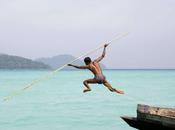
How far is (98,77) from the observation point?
14.4 m

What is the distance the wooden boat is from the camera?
15188mm

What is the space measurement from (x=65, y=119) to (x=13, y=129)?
214 inches

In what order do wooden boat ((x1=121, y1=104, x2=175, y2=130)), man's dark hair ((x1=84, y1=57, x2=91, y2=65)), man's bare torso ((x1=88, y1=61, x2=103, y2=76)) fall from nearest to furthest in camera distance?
1. man's dark hair ((x1=84, y1=57, x2=91, y2=65))
2. man's bare torso ((x1=88, y1=61, x2=103, y2=76))
3. wooden boat ((x1=121, y1=104, x2=175, y2=130))

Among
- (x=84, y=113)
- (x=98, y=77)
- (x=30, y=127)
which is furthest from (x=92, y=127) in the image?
(x=98, y=77)

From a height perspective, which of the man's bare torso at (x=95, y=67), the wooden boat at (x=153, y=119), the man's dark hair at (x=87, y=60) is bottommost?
the wooden boat at (x=153, y=119)

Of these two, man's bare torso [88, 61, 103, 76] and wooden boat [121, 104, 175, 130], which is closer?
man's bare torso [88, 61, 103, 76]

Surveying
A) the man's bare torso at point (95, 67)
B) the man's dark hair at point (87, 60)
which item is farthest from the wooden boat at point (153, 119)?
the man's dark hair at point (87, 60)

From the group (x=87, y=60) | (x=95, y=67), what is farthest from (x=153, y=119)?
(x=87, y=60)

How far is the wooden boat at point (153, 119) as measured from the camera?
1519 cm

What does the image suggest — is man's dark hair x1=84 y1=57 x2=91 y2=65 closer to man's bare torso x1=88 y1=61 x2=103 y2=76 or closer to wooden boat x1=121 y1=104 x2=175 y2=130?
man's bare torso x1=88 y1=61 x2=103 y2=76

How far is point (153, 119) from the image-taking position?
15.6 meters

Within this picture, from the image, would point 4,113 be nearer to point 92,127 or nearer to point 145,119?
point 92,127

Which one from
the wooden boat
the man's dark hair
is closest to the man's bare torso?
the man's dark hair

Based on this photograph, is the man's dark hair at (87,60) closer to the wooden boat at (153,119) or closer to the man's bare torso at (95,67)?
the man's bare torso at (95,67)
